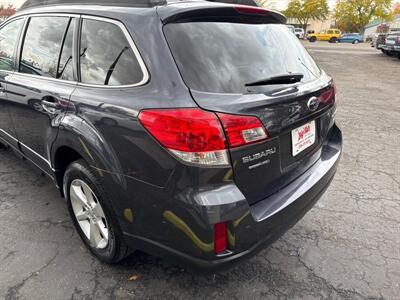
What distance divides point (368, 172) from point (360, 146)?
0.94m

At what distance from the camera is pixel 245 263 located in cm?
247

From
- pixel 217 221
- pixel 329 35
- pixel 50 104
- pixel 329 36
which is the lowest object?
pixel 329 36

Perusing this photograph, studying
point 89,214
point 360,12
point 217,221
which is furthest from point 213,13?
point 360,12

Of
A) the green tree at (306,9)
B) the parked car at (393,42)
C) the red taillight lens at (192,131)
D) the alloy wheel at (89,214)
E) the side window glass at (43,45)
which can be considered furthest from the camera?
the green tree at (306,9)

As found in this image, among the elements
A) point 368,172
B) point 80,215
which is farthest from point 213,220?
point 368,172

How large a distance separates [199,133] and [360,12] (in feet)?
236

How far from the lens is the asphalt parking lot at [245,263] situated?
87.9 inches

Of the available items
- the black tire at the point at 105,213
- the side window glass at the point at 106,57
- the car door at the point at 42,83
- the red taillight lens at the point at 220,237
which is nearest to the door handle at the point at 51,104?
the car door at the point at 42,83

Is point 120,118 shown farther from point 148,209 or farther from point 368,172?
point 368,172

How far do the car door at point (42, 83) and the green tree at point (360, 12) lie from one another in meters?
69.4

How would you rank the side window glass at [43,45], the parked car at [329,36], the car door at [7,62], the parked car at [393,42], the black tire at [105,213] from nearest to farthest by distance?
the black tire at [105,213], the side window glass at [43,45], the car door at [7,62], the parked car at [393,42], the parked car at [329,36]

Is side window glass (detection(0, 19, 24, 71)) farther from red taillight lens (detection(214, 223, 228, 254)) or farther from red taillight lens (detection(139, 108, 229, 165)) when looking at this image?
red taillight lens (detection(214, 223, 228, 254))

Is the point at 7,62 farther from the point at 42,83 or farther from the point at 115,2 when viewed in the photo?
the point at 115,2

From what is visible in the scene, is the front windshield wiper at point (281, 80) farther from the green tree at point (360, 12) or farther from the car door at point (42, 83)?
the green tree at point (360, 12)
